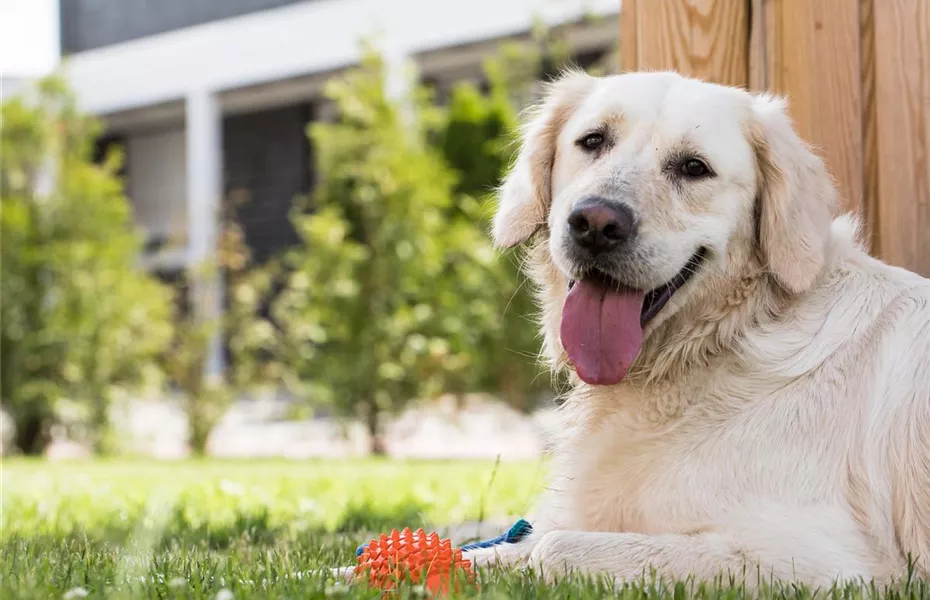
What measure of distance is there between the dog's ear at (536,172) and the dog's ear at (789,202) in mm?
594

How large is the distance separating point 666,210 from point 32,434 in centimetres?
1050

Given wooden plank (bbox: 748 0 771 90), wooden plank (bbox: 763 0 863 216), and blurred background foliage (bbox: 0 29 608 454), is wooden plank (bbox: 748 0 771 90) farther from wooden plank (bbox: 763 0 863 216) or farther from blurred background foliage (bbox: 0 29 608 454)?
blurred background foliage (bbox: 0 29 608 454)

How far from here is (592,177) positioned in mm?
2779

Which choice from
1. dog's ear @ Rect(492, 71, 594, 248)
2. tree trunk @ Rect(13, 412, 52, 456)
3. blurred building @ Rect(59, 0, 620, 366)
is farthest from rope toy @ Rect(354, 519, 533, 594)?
blurred building @ Rect(59, 0, 620, 366)

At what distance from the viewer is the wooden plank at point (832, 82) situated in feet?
11.4

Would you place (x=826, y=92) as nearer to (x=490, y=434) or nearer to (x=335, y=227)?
(x=335, y=227)

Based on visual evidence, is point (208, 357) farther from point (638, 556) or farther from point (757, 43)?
point (638, 556)

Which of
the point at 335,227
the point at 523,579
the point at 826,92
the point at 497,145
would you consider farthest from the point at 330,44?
the point at 523,579

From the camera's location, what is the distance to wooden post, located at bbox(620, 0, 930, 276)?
3.40 meters

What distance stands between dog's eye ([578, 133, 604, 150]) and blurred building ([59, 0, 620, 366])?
11.9 meters

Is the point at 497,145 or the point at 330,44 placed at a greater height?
the point at 330,44

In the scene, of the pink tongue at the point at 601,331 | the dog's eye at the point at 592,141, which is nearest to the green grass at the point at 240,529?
the pink tongue at the point at 601,331

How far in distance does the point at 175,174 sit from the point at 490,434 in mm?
12797

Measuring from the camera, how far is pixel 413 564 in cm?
241
